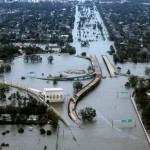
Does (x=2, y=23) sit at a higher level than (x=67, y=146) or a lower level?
lower

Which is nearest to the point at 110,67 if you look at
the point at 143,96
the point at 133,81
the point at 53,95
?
the point at 133,81

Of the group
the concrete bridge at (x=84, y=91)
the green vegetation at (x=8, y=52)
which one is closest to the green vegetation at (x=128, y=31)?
the concrete bridge at (x=84, y=91)

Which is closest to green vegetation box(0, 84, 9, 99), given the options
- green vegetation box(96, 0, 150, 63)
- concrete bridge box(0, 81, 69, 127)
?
concrete bridge box(0, 81, 69, 127)

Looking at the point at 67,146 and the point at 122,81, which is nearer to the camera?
the point at 67,146

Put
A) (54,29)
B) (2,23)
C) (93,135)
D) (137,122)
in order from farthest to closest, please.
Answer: (2,23), (54,29), (137,122), (93,135)

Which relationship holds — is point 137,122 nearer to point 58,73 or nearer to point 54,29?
point 58,73

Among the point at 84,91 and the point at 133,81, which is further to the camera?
the point at 133,81

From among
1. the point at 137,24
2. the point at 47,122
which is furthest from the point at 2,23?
the point at 47,122

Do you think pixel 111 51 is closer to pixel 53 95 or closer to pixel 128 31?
pixel 128 31
